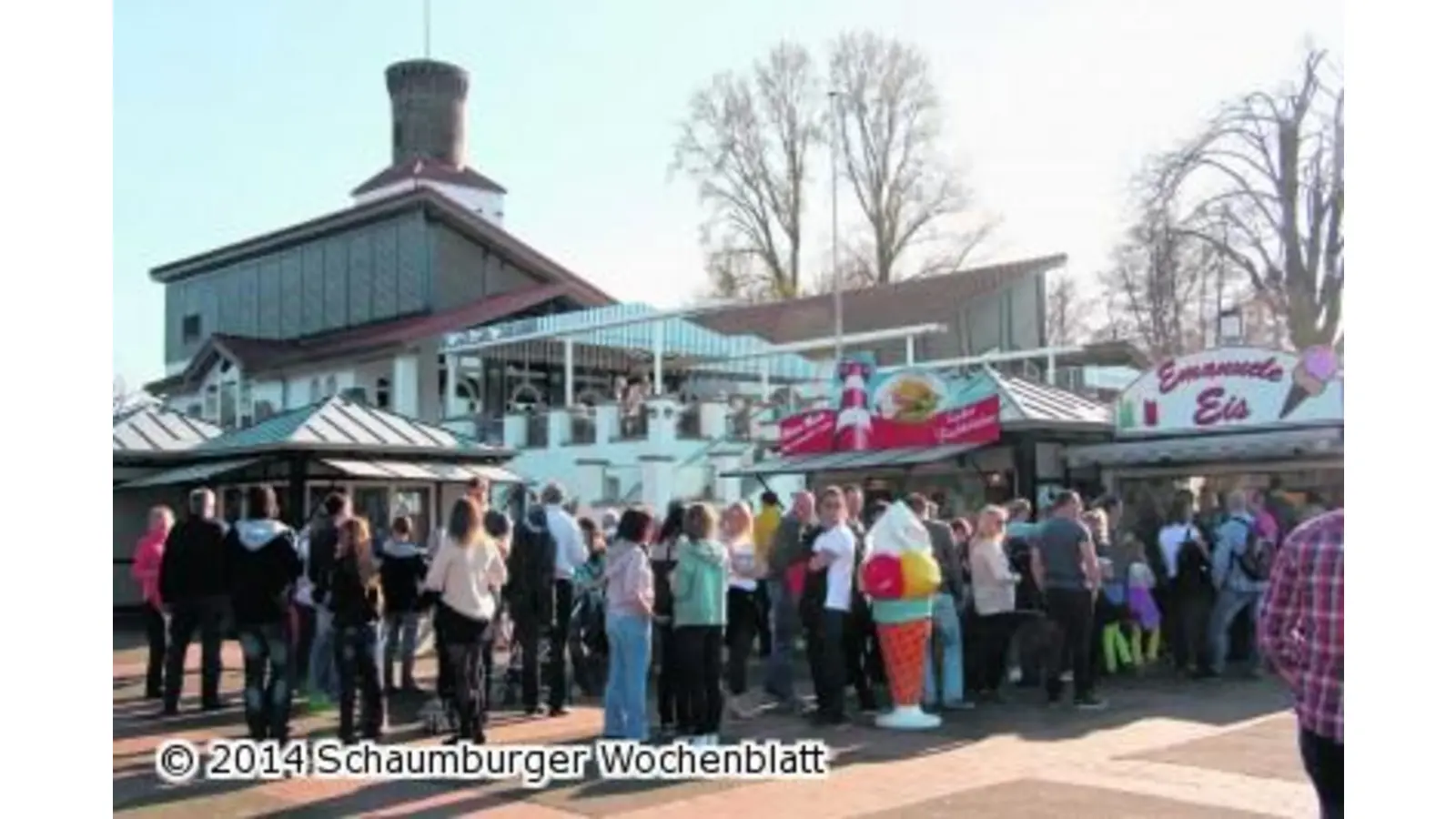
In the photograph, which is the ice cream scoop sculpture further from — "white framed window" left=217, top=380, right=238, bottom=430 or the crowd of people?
"white framed window" left=217, top=380, right=238, bottom=430

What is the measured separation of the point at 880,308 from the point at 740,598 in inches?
1277

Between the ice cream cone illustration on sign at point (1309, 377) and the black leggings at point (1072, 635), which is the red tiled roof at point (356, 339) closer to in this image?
the ice cream cone illustration on sign at point (1309, 377)

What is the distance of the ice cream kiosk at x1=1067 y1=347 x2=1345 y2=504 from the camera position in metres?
15.6

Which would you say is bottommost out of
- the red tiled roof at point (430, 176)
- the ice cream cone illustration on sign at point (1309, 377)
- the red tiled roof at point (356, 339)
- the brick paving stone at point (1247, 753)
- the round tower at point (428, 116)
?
the brick paving stone at point (1247, 753)

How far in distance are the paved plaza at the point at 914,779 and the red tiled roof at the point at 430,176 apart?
3703 centimetres

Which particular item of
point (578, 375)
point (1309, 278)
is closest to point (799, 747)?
point (1309, 278)

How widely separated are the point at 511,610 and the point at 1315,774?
253 inches

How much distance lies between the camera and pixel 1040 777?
8.34 meters

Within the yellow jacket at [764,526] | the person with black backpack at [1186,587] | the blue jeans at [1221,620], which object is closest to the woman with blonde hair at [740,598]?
the yellow jacket at [764,526]

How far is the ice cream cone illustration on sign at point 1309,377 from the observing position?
15.6 m

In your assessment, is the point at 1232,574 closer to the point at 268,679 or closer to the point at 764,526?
the point at 764,526

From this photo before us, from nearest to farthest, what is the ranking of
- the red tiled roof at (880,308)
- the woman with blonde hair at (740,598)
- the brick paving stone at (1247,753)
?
the brick paving stone at (1247,753), the woman with blonde hair at (740,598), the red tiled roof at (880,308)

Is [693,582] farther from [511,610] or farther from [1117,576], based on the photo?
[1117,576]

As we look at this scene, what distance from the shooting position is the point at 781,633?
11.0 meters
